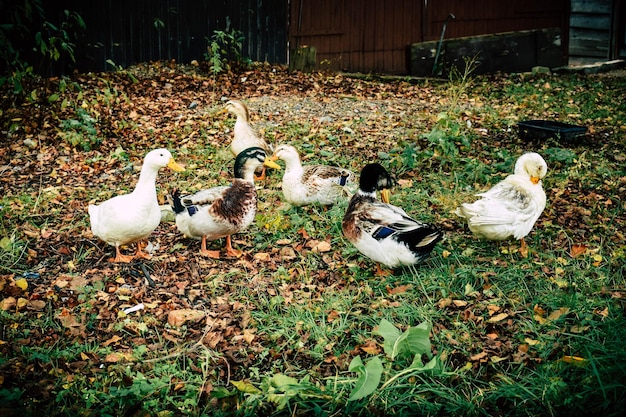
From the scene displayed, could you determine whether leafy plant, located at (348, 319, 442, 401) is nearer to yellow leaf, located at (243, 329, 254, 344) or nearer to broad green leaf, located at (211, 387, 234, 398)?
broad green leaf, located at (211, 387, 234, 398)

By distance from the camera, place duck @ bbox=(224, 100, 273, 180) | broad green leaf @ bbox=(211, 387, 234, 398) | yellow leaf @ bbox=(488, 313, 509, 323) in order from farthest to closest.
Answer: duck @ bbox=(224, 100, 273, 180)
yellow leaf @ bbox=(488, 313, 509, 323)
broad green leaf @ bbox=(211, 387, 234, 398)

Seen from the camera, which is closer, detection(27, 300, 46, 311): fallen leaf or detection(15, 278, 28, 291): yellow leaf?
detection(27, 300, 46, 311): fallen leaf

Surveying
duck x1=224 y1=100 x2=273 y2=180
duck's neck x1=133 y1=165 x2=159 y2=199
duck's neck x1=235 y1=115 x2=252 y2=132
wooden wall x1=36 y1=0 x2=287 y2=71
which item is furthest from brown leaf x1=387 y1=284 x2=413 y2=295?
wooden wall x1=36 y1=0 x2=287 y2=71

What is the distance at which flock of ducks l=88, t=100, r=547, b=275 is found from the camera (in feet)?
14.6

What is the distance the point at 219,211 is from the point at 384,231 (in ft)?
4.77

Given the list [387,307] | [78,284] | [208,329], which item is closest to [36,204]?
[78,284]

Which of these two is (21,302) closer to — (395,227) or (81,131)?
(395,227)

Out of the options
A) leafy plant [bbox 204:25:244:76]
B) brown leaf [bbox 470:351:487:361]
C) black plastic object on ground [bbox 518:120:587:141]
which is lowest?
brown leaf [bbox 470:351:487:361]

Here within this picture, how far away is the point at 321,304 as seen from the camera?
4379 millimetres

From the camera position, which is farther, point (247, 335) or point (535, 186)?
point (535, 186)

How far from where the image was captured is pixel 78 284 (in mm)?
4582

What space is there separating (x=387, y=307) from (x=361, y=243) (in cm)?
58

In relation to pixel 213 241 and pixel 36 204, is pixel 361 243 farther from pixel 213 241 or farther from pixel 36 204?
pixel 36 204

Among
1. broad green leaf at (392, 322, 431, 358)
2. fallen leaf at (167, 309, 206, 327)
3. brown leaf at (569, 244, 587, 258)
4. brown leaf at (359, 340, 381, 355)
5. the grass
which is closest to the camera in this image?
the grass
